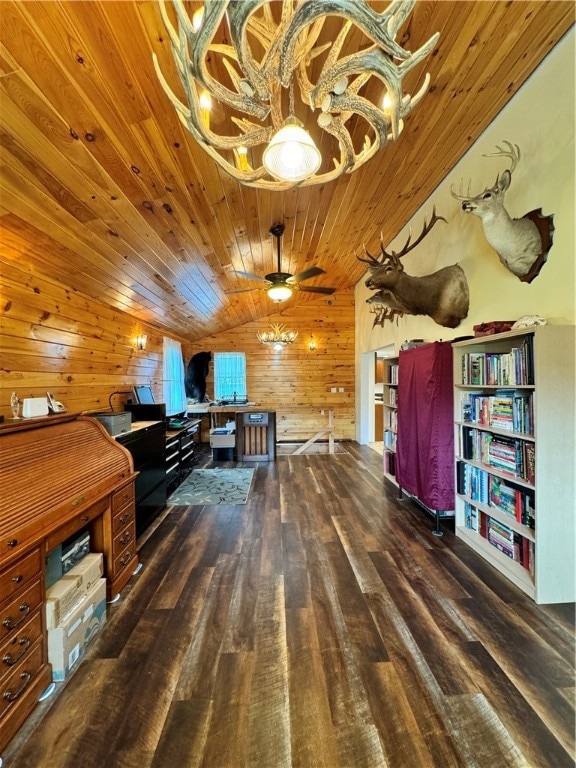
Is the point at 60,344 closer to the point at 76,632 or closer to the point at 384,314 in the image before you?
the point at 76,632

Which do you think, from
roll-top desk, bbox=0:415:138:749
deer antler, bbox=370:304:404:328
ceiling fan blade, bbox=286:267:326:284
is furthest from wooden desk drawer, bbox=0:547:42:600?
deer antler, bbox=370:304:404:328

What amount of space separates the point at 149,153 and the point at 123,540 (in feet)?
8.35

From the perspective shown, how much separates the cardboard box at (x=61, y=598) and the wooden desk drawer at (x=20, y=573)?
21 cm

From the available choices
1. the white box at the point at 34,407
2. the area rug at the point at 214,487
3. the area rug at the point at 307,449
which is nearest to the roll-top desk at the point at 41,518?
the white box at the point at 34,407

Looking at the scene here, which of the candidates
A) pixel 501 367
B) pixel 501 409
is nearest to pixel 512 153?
pixel 501 367

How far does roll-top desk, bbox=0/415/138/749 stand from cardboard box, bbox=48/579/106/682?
4 cm

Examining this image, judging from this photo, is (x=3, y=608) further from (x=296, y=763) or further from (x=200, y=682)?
(x=296, y=763)

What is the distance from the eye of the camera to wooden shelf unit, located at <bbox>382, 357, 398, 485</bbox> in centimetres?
449

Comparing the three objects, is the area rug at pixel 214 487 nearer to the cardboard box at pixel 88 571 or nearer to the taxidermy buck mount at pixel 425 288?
the cardboard box at pixel 88 571

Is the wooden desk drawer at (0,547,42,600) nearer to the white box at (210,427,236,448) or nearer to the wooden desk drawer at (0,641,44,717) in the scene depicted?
the wooden desk drawer at (0,641,44,717)

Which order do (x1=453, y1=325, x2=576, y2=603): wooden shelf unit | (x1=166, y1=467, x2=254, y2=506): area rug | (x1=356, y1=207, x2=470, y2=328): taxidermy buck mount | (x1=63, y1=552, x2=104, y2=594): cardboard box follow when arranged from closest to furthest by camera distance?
(x1=63, y1=552, x2=104, y2=594): cardboard box < (x1=453, y1=325, x2=576, y2=603): wooden shelf unit < (x1=356, y1=207, x2=470, y2=328): taxidermy buck mount < (x1=166, y1=467, x2=254, y2=506): area rug

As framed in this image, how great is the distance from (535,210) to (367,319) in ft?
15.0

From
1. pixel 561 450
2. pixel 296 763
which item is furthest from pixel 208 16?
pixel 561 450

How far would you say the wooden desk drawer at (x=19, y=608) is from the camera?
128 centimetres
